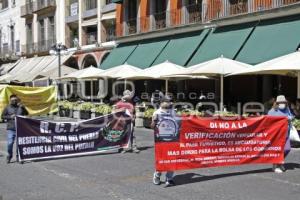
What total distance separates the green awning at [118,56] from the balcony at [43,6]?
11.0 meters

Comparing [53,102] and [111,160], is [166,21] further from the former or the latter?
[111,160]

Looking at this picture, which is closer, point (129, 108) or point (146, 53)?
point (129, 108)

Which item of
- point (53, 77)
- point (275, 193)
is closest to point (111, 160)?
point (275, 193)

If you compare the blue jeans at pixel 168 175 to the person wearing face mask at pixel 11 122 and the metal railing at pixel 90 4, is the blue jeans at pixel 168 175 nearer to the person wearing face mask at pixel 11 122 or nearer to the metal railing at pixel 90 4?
the person wearing face mask at pixel 11 122

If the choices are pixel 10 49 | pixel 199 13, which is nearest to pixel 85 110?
pixel 199 13

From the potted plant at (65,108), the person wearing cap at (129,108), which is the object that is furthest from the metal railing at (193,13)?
the person wearing cap at (129,108)

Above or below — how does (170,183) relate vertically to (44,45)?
below

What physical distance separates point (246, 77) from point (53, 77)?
1380 cm

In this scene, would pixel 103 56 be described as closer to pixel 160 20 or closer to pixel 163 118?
pixel 160 20

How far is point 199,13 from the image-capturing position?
88.7 feet

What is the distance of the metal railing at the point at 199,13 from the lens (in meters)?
22.8

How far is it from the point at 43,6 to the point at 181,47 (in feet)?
69.8

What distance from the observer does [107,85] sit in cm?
3719

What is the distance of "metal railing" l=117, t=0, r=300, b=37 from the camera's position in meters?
22.8
